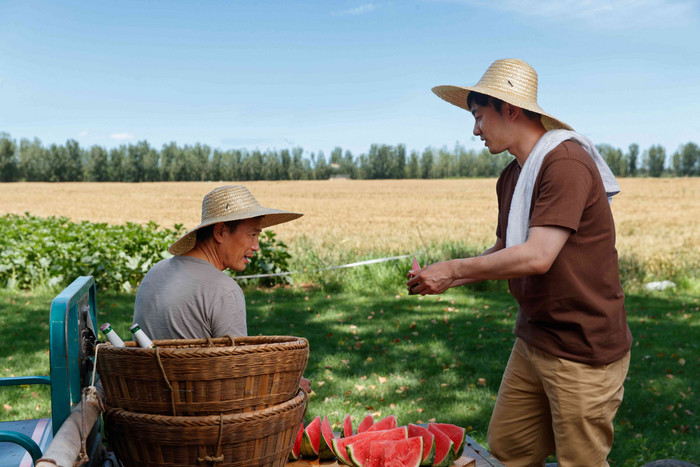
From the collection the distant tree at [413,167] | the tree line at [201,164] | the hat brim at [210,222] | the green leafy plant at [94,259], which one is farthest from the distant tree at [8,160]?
the hat brim at [210,222]

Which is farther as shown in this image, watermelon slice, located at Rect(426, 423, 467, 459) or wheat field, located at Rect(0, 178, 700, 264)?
wheat field, located at Rect(0, 178, 700, 264)

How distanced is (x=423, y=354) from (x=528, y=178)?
14.8 ft

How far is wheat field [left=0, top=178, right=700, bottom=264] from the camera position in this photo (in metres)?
14.9

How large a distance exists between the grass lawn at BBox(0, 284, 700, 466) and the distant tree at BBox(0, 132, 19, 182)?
177 feet

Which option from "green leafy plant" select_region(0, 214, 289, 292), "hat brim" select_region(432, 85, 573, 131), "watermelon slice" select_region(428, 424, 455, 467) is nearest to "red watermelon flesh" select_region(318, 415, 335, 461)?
"watermelon slice" select_region(428, 424, 455, 467)

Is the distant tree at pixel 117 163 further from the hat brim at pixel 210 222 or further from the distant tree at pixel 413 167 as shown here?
the hat brim at pixel 210 222

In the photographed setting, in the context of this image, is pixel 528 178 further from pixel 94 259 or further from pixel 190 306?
pixel 94 259

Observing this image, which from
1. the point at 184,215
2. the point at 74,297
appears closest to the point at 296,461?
the point at 74,297

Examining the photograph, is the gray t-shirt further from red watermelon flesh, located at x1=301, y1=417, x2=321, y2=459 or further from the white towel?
the white towel

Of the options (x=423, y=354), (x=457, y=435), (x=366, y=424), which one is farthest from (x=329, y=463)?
(x=423, y=354)

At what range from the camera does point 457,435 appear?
2.47m

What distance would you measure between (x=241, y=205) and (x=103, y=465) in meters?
1.18

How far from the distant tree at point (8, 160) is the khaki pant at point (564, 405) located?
6227cm

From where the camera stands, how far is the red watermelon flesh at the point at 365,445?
220 centimetres
